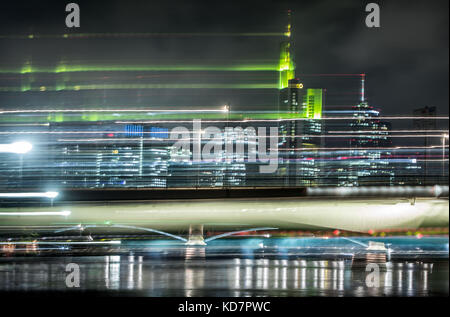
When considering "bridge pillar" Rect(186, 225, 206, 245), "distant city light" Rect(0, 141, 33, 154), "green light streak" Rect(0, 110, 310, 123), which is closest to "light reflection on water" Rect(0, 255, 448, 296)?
"bridge pillar" Rect(186, 225, 206, 245)

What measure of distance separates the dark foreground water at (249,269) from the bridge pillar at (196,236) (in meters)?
0.24

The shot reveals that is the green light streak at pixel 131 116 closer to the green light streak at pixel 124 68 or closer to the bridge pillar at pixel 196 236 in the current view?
the green light streak at pixel 124 68

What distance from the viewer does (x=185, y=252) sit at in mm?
10180

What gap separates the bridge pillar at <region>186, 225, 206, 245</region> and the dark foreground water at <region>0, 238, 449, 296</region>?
0.79 feet

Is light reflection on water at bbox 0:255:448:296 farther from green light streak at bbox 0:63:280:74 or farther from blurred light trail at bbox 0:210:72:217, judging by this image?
green light streak at bbox 0:63:280:74

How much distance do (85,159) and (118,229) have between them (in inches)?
75.8

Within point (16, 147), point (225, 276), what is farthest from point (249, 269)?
point (16, 147)

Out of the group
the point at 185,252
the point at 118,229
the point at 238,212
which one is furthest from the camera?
the point at 238,212

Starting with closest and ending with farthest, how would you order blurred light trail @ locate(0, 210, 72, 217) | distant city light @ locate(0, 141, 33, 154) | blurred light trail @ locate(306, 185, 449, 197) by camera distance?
distant city light @ locate(0, 141, 33, 154), blurred light trail @ locate(0, 210, 72, 217), blurred light trail @ locate(306, 185, 449, 197)

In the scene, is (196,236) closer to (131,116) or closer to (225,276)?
(225,276)

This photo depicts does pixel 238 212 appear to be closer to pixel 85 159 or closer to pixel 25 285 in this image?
pixel 85 159

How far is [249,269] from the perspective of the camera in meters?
8.55

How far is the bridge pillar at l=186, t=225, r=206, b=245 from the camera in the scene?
419 inches
